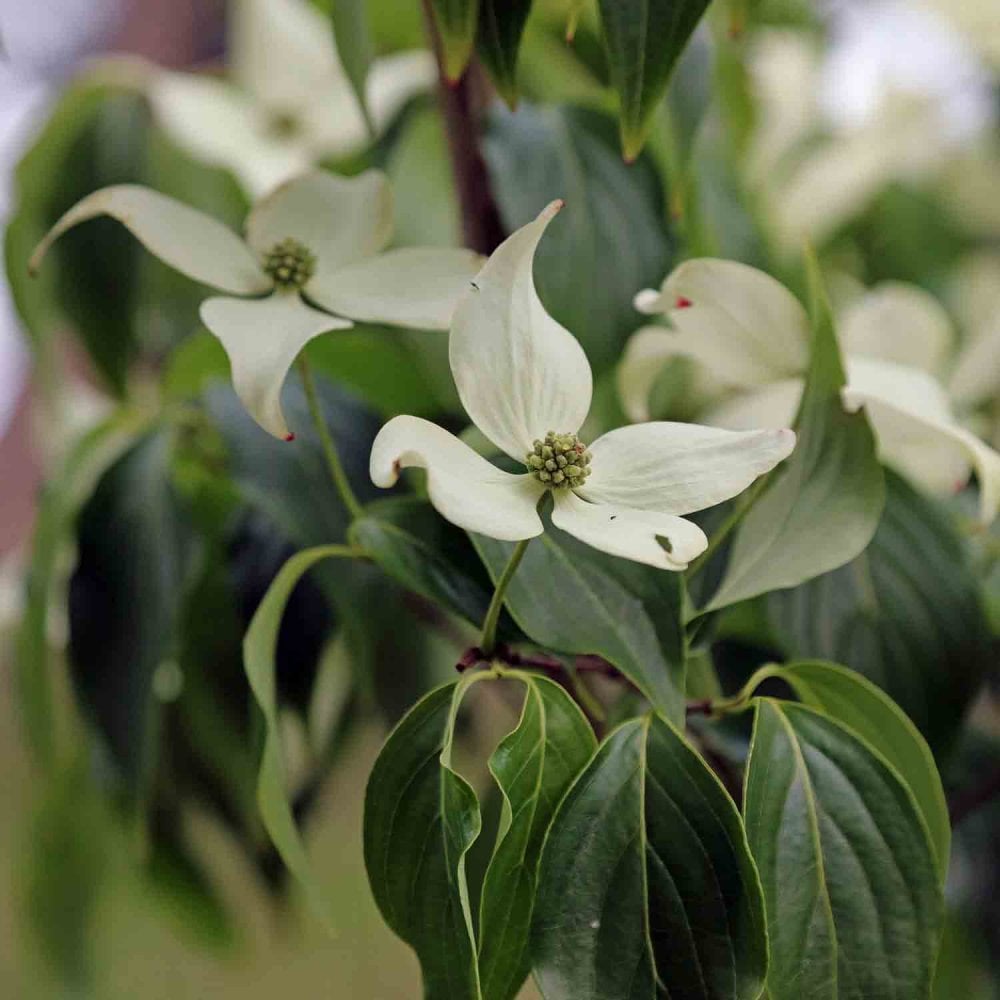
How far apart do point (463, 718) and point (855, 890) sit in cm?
34

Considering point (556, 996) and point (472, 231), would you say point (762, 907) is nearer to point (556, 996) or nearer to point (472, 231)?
point (556, 996)

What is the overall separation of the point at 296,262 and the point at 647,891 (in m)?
0.19

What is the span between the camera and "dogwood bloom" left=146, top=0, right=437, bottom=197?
0.60m

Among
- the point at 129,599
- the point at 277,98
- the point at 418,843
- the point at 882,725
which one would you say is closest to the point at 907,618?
the point at 882,725

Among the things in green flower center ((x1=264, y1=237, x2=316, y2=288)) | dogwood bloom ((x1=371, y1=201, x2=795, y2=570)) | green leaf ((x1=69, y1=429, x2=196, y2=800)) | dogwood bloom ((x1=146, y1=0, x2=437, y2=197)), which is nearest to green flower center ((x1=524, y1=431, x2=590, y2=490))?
dogwood bloom ((x1=371, y1=201, x2=795, y2=570))

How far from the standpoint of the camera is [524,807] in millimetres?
258

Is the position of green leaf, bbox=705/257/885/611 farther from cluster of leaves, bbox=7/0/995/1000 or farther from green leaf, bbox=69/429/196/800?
green leaf, bbox=69/429/196/800

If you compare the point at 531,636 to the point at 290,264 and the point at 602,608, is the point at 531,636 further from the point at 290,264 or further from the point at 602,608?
the point at 290,264

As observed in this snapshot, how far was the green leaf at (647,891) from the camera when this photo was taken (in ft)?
0.81

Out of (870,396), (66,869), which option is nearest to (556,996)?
(870,396)

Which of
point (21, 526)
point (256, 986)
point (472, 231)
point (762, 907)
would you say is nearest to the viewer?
point (762, 907)

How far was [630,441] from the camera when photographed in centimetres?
26

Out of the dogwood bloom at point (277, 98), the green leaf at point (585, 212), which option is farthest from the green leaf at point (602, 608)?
the dogwood bloom at point (277, 98)

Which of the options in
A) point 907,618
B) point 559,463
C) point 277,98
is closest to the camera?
point 559,463
